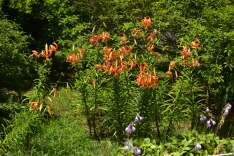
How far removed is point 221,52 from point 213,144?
3.06 m

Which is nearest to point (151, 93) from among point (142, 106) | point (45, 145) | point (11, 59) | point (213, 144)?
point (142, 106)

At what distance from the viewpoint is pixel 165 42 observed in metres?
8.66

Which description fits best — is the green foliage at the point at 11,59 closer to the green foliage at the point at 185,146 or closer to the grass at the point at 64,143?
the grass at the point at 64,143

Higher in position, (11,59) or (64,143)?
(11,59)

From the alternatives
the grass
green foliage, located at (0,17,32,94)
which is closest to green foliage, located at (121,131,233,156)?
the grass

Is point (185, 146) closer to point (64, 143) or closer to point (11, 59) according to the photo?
point (64, 143)

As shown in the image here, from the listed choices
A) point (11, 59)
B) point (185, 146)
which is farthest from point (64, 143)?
point (185, 146)

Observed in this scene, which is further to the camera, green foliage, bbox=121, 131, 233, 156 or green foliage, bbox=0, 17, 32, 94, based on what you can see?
green foliage, bbox=0, 17, 32, 94

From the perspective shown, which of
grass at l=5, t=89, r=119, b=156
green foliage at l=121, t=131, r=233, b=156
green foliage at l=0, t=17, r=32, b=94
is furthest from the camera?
green foliage at l=0, t=17, r=32, b=94

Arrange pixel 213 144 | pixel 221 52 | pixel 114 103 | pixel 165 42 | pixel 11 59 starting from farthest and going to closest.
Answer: pixel 165 42
pixel 221 52
pixel 11 59
pixel 114 103
pixel 213 144

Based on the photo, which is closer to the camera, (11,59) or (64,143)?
(64,143)

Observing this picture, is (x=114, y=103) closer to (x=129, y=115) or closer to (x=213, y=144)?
(x=129, y=115)

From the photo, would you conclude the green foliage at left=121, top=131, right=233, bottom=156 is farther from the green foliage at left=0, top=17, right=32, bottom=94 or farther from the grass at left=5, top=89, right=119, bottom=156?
the green foliage at left=0, top=17, right=32, bottom=94

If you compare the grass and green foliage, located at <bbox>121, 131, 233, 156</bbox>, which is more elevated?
green foliage, located at <bbox>121, 131, 233, 156</bbox>
